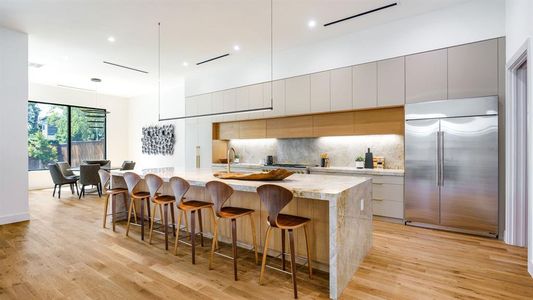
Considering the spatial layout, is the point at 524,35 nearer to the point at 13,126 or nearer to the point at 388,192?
the point at 388,192

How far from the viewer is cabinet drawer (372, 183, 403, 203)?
4340mm

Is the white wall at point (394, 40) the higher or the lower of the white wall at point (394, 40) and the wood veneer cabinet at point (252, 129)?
the higher

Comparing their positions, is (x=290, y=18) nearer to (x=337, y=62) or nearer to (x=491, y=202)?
(x=337, y=62)

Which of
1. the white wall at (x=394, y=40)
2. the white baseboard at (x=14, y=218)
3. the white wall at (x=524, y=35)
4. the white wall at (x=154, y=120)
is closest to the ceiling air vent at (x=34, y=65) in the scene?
the white wall at (x=154, y=120)

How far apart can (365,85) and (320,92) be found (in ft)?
2.76

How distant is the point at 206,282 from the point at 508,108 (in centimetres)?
420

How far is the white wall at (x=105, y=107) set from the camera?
27.0 feet

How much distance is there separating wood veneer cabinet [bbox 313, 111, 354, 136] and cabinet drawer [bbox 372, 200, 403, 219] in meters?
1.34

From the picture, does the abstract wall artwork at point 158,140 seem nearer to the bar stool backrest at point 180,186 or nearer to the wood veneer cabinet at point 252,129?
the wood veneer cabinet at point 252,129

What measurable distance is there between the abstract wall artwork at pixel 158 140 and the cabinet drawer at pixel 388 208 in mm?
6374

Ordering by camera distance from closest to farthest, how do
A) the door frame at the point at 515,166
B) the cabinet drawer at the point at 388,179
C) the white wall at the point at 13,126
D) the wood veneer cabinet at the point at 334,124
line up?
the door frame at the point at 515,166 < the cabinet drawer at the point at 388,179 < the white wall at the point at 13,126 < the wood veneer cabinet at the point at 334,124

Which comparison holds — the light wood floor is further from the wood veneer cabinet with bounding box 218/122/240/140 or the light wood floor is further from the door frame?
the wood veneer cabinet with bounding box 218/122/240/140

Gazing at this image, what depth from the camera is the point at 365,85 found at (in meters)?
4.73

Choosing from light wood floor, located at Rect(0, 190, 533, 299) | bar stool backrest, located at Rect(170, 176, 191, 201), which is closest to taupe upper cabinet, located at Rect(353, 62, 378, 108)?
light wood floor, located at Rect(0, 190, 533, 299)
